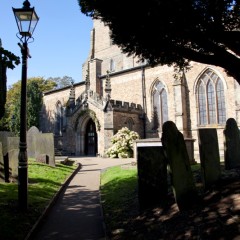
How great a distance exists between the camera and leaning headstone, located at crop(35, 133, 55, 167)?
1583 cm

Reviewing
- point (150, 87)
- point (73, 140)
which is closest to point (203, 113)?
point (150, 87)

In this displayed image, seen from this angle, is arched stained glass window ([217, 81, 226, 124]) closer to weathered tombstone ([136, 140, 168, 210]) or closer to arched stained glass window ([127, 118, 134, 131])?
arched stained glass window ([127, 118, 134, 131])

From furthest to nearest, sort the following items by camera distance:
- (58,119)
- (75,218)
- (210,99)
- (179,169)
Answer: (58,119) < (210,99) < (75,218) < (179,169)

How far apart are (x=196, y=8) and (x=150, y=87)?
2171 centimetres

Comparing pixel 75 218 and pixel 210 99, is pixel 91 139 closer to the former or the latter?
pixel 210 99

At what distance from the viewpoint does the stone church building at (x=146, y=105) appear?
82.4ft

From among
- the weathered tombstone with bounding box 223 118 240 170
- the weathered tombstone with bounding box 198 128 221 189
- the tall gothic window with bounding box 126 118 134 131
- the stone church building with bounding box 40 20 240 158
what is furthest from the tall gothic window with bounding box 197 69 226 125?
the weathered tombstone with bounding box 198 128 221 189

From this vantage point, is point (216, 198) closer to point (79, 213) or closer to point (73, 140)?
point (79, 213)

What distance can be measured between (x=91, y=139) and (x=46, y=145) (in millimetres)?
15038

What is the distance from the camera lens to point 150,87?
97.6ft

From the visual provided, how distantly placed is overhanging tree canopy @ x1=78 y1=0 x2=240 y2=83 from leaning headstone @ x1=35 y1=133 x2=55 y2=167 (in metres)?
8.95

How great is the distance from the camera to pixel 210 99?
83.9 ft

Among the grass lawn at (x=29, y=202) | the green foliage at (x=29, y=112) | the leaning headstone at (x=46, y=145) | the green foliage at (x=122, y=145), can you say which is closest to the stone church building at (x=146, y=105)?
the green foliage at (x=122, y=145)

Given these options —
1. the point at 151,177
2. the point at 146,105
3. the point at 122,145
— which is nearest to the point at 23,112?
the point at 151,177
